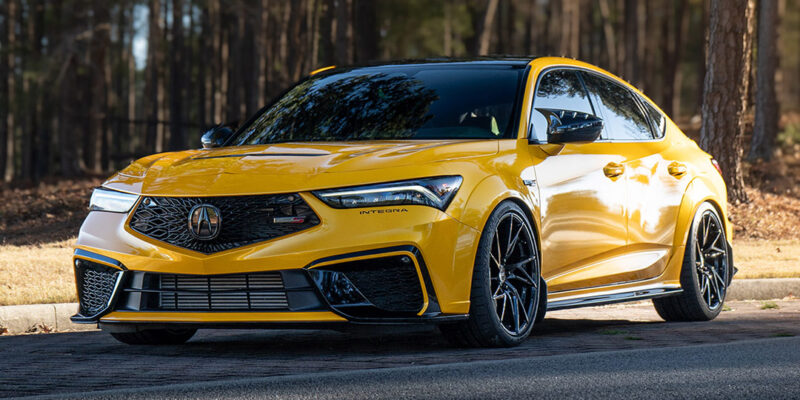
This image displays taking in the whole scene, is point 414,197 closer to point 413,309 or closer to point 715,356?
point 413,309

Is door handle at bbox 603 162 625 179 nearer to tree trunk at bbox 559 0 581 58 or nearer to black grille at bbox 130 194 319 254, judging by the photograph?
black grille at bbox 130 194 319 254

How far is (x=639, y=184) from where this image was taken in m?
7.63

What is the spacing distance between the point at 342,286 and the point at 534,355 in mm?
1109

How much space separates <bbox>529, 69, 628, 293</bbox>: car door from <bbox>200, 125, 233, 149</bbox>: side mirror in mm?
2036

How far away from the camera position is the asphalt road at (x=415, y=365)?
4.81 meters

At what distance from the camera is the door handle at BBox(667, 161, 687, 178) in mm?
8086

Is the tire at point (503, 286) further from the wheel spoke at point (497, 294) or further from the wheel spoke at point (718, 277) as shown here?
the wheel spoke at point (718, 277)

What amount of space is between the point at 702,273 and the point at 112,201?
449cm

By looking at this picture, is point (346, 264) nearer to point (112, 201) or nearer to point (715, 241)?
point (112, 201)

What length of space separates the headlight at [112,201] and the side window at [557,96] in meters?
2.39

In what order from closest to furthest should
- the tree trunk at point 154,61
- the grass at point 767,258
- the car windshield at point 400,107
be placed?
the car windshield at point 400,107 → the grass at point 767,258 → the tree trunk at point 154,61

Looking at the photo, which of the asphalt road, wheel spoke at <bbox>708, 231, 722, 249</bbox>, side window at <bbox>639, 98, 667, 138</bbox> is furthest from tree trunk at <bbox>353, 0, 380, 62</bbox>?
the asphalt road

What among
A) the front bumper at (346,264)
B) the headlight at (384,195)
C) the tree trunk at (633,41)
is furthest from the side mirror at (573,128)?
the tree trunk at (633,41)

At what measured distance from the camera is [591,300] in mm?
7066
